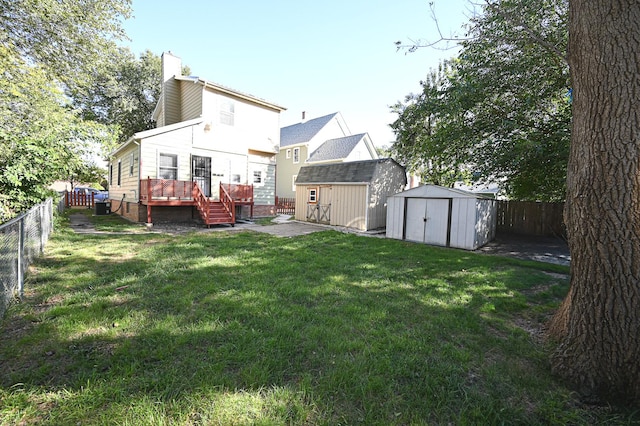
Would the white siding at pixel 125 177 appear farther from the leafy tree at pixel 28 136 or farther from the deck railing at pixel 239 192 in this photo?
the deck railing at pixel 239 192

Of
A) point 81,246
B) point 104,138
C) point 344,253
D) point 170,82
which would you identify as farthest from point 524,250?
point 170,82

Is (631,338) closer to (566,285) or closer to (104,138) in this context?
(566,285)

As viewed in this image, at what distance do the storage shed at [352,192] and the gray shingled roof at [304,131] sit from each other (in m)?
11.4

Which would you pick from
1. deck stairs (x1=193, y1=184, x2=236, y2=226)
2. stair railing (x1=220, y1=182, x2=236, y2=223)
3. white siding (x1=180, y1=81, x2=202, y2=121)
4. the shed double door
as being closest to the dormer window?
white siding (x1=180, y1=81, x2=202, y2=121)

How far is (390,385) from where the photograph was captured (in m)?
2.36

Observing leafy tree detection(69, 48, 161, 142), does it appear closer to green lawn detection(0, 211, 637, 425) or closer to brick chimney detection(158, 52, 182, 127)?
brick chimney detection(158, 52, 182, 127)

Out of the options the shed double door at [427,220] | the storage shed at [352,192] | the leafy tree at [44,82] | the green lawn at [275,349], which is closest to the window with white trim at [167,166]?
the leafy tree at [44,82]

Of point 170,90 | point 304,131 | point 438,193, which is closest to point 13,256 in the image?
point 438,193

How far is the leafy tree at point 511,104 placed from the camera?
335 inches

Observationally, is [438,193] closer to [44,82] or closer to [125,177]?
[44,82]

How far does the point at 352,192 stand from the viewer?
43.1 ft

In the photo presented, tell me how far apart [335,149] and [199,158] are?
12893 millimetres

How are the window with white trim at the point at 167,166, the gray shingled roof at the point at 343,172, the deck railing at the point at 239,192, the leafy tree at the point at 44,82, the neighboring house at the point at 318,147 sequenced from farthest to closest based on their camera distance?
1. the neighboring house at the point at 318,147
2. the deck railing at the point at 239,192
3. the window with white trim at the point at 167,166
4. the gray shingled roof at the point at 343,172
5. the leafy tree at the point at 44,82

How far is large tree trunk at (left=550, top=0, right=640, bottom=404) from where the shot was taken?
234cm
